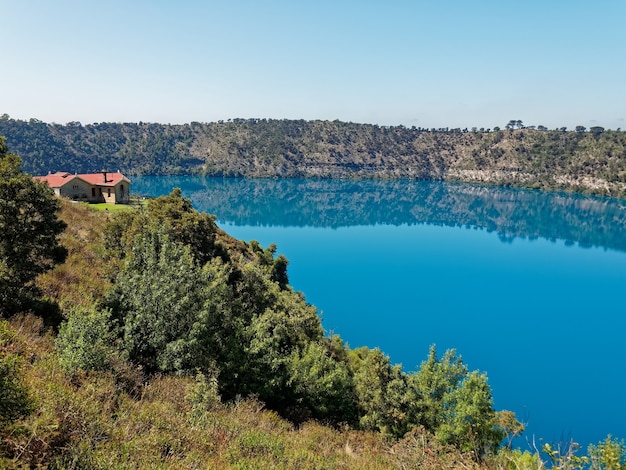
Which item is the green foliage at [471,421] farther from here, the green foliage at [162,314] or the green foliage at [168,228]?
the green foliage at [168,228]

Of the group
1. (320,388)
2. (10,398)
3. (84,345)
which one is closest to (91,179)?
(320,388)

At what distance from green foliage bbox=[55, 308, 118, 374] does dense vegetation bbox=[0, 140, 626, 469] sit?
4 cm

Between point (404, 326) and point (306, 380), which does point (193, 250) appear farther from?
point (404, 326)

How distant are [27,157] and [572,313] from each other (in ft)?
725

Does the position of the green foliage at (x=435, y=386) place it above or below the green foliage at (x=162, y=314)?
below

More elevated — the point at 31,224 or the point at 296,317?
the point at 31,224

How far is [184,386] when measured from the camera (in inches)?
513

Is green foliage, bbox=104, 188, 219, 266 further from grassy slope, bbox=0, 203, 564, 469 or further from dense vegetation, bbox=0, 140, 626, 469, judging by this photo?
grassy slope, bbox=0, 203, 564, 469

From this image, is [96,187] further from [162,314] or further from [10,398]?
[10,398]

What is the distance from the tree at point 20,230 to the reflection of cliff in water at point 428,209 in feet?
336

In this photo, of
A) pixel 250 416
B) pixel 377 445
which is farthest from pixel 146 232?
pixel 377 445

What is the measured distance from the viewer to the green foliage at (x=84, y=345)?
35.0 feet

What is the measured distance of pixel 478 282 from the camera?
7438 cm

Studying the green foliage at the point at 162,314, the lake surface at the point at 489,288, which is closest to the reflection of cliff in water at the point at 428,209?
the lake surface at the point at 489,288
